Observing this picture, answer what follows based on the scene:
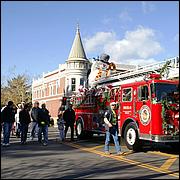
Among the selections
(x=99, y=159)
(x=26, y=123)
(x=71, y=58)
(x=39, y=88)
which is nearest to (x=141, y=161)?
(x=99, y=159)

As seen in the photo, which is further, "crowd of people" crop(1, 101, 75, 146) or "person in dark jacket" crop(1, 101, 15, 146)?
"crowd of people" crop(1, 101, 75, 146)

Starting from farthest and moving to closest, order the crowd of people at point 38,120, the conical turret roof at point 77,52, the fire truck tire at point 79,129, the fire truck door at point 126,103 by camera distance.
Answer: the conical turret roof at point 77,52 < the fire truck tire at point 79,129 < the fire truck door at point 126,103 < the crowd of people at point 38,120

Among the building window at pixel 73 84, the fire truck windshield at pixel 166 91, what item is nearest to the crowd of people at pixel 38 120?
the fire truck windshield at pixel 166 91

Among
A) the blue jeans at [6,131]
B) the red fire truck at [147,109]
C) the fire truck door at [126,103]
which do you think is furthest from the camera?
the blue jeans at [6,131]

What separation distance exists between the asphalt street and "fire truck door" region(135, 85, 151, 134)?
0.96 meters

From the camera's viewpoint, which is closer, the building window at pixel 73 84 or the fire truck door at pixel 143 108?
the fire truck door at pixel 143 108

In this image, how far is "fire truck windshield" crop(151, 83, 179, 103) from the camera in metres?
11.8

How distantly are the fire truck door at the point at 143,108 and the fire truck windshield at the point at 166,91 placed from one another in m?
0.34

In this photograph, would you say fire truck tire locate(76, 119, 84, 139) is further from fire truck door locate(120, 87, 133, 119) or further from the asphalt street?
the asphalt street

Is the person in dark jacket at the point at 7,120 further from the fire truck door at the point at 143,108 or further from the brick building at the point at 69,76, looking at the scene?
the brick building at the point at 69,76

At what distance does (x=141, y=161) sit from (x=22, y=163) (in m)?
3.46

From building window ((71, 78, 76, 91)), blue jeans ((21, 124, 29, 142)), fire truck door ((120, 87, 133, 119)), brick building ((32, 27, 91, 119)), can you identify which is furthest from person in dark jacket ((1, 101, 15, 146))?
building window ((71, 78, 76, 91))

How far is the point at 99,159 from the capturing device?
35.1 ft

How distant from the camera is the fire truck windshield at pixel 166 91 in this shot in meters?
11.8
